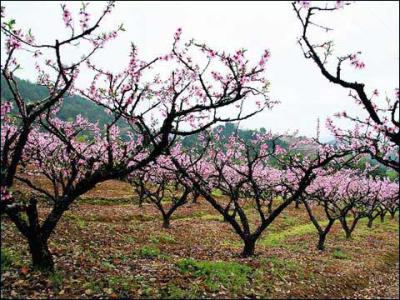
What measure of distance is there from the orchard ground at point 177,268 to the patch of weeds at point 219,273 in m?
0.04

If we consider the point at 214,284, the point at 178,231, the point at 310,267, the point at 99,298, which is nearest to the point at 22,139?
the point at 99,298

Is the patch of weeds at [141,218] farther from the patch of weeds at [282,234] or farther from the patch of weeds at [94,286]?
the patch of weeds at [94,286]

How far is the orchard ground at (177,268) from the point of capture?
41.0 ft

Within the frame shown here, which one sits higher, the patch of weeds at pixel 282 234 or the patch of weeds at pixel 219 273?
the patch of weeds at pixel 219 273

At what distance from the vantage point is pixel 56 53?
11938mm

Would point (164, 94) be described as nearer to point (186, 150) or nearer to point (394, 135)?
→ point (186, 150)

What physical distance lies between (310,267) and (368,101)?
984 centimetres

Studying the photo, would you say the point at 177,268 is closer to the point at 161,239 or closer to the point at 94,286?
the point at 94,286

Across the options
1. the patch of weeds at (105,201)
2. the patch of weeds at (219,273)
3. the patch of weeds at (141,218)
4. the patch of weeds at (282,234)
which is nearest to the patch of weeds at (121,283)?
the patch of weeds at (219,273)

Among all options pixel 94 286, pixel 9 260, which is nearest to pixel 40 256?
pixel 9 260

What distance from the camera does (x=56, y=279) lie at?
1241 centimetres

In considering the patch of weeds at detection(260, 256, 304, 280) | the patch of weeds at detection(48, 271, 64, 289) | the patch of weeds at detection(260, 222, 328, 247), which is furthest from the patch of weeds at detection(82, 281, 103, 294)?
the patch of weeds at detection(260, 222, 328, 247)

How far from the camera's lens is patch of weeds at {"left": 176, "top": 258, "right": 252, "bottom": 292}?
1395cm

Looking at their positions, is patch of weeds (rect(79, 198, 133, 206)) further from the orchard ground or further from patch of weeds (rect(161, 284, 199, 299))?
patch of weeds (rect(161, 284, 199, 299))
